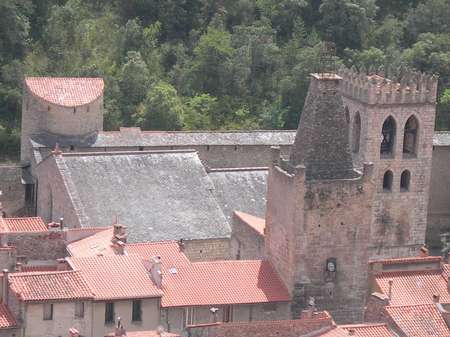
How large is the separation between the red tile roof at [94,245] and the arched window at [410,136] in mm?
16683

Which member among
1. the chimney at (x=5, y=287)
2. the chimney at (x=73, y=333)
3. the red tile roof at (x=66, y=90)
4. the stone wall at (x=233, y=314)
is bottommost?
the stone wall at (x=233, y=314)

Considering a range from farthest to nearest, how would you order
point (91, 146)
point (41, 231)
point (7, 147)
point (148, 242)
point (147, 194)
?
point (7, 147)
point (91, 146)
point (147, 194)
point (148, 242)
point (41, 231)

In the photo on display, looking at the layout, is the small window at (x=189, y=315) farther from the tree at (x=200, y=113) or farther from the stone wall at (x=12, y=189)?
the tree at (x=200, y=113)

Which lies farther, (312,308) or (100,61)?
(100,61)

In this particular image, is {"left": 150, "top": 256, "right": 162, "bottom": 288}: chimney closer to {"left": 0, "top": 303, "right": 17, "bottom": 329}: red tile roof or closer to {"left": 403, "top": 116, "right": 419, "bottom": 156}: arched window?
{"left": 0, "top": 303, "right": 17, "bottom": 329}: red tile roof

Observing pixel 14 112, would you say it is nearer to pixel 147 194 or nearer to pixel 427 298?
pixel 147 194

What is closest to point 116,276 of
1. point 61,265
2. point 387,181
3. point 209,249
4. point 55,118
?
point 61,265

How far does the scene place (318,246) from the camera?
5162 centimetres

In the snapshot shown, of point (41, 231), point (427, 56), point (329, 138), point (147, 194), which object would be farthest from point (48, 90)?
point (427, 56)

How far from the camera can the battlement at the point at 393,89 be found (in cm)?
6588

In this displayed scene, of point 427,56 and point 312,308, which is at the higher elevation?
point 427,56

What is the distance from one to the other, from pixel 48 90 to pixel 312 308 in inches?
888

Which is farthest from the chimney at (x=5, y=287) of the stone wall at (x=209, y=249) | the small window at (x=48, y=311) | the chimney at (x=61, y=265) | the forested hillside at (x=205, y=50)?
the forested hillside at (x=205, y=50)

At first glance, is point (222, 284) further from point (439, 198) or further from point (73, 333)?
point (439, 198)
